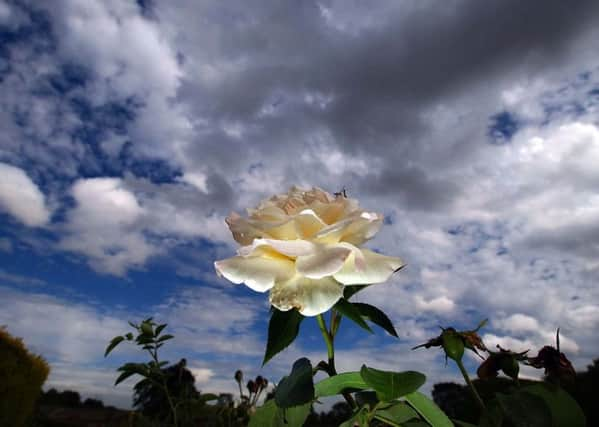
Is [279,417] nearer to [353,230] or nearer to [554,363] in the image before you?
[353,230]

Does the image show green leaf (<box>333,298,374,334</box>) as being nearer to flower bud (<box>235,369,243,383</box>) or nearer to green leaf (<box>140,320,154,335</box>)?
green leaf (<box>140,320,154,335</box>)

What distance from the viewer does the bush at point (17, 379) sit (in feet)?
21.1

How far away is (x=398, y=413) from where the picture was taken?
1002mm

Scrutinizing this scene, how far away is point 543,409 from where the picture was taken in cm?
92

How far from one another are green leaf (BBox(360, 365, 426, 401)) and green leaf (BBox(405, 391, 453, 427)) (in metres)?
0.13

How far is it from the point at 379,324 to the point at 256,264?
260 mm

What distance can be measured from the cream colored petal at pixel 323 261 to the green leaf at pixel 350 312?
109mm

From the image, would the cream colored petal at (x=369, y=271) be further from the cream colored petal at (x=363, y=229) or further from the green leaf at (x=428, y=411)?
the green leaf at (x=428, y=411)

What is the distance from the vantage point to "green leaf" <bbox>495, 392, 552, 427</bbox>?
35.4 inches

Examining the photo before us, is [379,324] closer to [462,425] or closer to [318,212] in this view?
[318,212]

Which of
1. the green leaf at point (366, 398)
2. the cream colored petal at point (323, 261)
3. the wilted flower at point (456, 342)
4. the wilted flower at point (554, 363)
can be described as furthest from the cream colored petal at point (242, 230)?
the wilted flower at point (554, 363)

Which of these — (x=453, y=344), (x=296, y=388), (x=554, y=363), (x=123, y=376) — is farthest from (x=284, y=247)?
(x=123, y=376)

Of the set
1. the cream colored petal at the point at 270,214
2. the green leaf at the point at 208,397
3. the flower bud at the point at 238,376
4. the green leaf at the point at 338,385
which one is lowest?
the green leaf at the point at 338,385

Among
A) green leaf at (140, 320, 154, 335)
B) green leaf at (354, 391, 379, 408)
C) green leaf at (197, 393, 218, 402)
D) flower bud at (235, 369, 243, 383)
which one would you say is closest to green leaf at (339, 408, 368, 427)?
green leaf at (354, 391, 379, 408)
